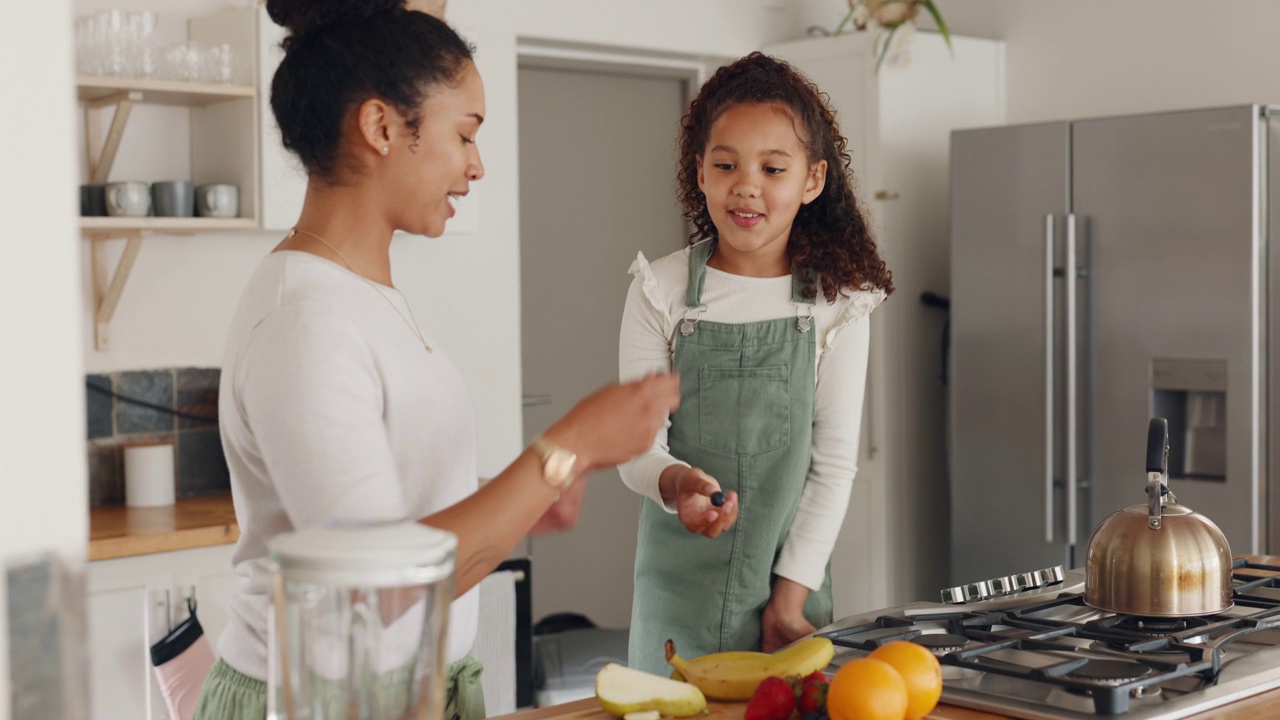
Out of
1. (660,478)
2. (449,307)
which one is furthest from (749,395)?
(449,307)

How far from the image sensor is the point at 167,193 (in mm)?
2924

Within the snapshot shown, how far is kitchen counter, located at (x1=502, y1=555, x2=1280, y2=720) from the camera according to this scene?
49.9 inches

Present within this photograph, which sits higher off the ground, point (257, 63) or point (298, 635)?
point (257, 63)

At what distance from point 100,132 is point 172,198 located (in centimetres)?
29

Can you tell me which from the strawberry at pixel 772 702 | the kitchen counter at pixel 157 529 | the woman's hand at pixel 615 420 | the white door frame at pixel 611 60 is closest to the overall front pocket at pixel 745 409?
the strawberry at pixel 772 702

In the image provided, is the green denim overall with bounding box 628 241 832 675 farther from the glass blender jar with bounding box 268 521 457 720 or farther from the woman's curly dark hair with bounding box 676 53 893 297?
the glass blender jar with bounding box 268 521 457 720

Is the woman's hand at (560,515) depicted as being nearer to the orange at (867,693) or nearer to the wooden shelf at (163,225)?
the orange at (867,693)

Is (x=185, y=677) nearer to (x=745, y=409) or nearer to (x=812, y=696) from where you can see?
(x=745, y=409)

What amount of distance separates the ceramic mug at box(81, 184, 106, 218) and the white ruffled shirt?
1.51 meters

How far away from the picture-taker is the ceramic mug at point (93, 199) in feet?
9.47

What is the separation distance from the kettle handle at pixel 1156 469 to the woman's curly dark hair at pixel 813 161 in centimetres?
45

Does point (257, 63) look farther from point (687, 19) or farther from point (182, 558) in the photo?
point (687, 19)

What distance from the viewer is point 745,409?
73.6 inches

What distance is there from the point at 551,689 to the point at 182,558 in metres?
1.01
